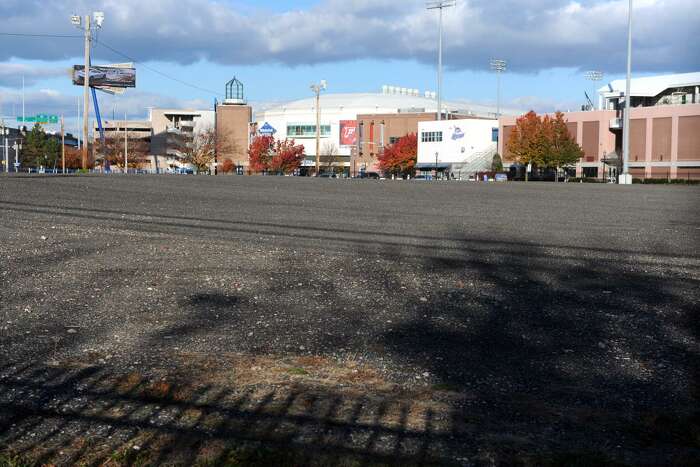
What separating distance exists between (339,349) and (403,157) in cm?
12749

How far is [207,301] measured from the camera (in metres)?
8.74

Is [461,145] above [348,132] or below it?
below

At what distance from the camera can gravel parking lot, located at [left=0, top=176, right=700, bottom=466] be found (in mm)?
4848

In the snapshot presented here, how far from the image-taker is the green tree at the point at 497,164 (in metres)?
111

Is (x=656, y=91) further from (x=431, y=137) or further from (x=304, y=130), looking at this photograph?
(x=304, y=130)

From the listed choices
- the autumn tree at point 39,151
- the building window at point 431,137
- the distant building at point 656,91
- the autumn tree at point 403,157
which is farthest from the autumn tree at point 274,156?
the distant building at point 656,91

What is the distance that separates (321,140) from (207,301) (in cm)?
15739

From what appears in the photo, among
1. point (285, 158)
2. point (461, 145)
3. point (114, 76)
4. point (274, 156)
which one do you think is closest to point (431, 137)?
point (461, 145)

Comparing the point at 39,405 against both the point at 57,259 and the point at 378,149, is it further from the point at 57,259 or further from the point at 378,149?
the point at 378,149

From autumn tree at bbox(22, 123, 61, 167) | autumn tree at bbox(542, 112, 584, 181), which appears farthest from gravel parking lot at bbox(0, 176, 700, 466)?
autumn tree at bbox(22, 123, 61, 167)

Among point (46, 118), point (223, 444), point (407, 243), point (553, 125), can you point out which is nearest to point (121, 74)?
point (46, 118)

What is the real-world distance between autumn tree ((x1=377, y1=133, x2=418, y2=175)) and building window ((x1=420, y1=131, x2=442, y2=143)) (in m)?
6.40

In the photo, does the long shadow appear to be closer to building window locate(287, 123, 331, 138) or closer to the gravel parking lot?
A: the gravel parking lot

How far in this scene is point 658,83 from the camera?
10681 centimetres
